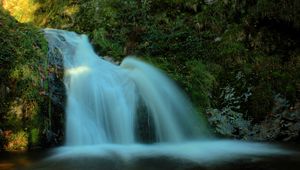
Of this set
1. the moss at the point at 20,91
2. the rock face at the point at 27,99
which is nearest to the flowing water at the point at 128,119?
the rock face at the point at 27,99

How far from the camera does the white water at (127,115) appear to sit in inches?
270

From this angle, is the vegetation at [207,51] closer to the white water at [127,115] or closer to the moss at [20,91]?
the moss at [20,91]

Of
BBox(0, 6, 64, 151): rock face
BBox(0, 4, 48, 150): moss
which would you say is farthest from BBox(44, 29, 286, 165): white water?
BBox(0, 4, 48, 150): moss

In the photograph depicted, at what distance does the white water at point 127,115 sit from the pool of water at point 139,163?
311 mm

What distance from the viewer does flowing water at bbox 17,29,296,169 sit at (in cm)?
649

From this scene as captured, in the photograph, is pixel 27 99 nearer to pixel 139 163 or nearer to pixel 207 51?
pixel 139 163

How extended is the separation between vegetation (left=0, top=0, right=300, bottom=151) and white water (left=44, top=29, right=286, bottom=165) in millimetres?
315

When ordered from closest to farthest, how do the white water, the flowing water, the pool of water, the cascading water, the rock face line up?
the pool of water → the flowing water → the white water → the rock face → the cascading water

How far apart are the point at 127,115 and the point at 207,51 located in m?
2.54

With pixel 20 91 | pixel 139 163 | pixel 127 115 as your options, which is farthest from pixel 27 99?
pixel 139 163

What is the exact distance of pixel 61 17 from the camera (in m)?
11.4

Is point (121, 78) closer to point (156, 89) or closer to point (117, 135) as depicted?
point (156, 89)

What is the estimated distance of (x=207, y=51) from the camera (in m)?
9.16

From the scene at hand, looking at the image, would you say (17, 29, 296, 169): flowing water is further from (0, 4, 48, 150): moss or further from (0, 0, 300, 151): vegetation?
(0, 4, 48, 150): moss
